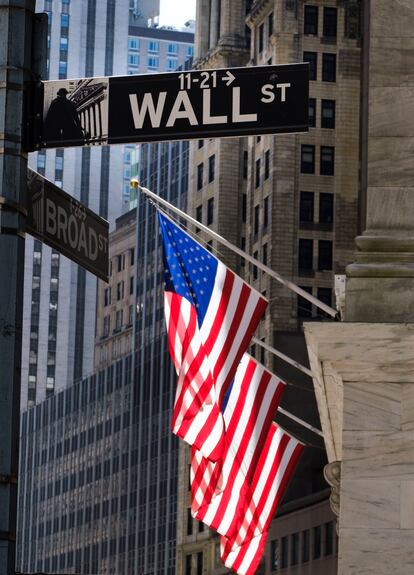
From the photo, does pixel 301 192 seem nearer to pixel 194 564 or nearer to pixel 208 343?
pixel 194 564

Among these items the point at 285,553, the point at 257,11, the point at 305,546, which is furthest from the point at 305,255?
the point at 305,546

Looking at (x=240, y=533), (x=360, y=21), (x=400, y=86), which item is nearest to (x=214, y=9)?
(x=360, y=21)

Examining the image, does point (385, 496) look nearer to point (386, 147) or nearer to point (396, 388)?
point (396, 388)

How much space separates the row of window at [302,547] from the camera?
10675cm

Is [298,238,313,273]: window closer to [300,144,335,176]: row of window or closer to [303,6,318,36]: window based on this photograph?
[300,144,335,176]: row of window

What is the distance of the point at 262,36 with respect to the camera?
481 feet

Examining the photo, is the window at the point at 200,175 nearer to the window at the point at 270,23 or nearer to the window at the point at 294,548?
the window at the point at 270,23

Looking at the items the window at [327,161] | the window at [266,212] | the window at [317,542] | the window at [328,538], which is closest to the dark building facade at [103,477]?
the window at [266,212]

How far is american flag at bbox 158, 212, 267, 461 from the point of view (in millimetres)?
23750

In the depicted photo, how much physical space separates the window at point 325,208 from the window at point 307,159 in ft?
7.23

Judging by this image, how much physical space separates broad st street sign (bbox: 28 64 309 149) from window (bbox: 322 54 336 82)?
12899 cm

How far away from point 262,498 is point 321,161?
112632 mm

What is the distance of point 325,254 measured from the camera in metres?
138

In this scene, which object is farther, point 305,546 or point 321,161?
point 321,161
